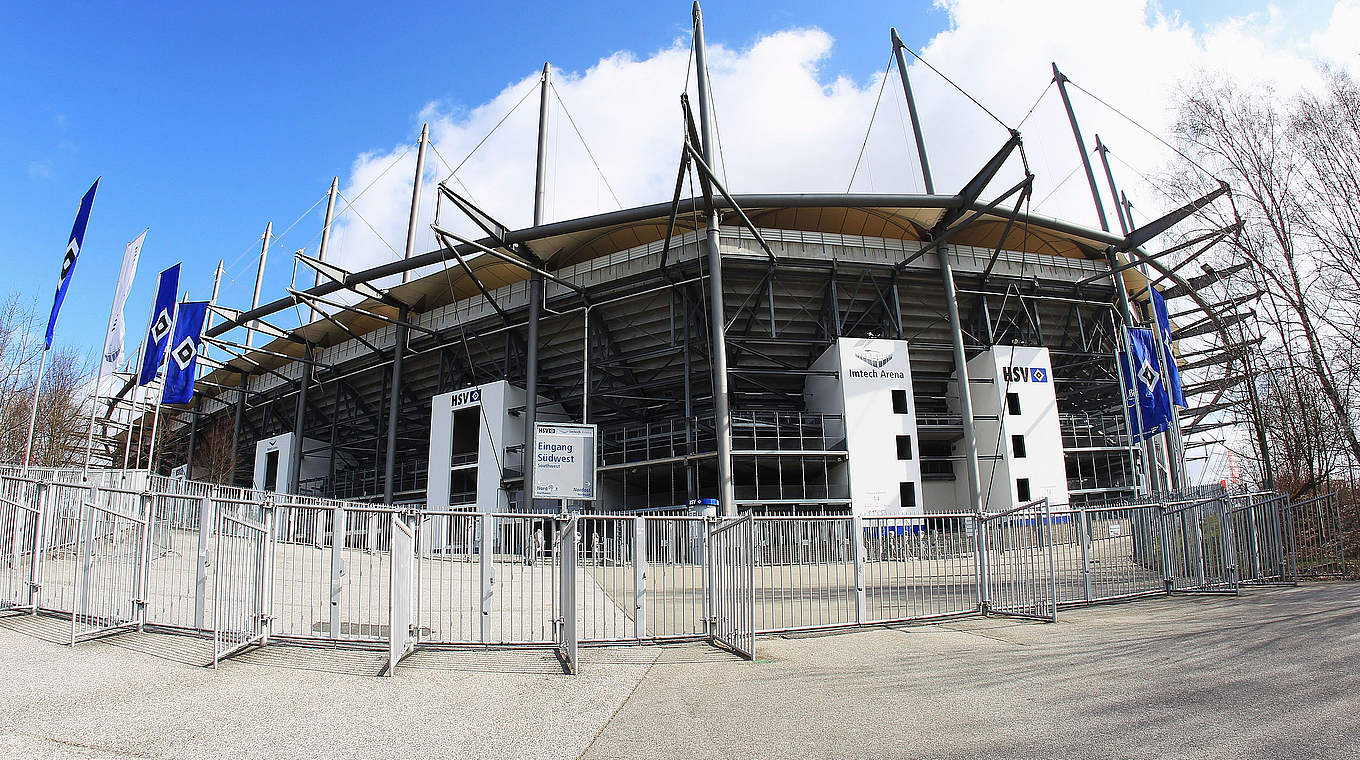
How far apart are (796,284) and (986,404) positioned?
9.56m

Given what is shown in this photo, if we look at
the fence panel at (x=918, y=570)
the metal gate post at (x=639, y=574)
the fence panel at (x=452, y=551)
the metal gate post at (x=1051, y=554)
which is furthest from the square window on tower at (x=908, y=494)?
the fence panel at (x=452, y=551)

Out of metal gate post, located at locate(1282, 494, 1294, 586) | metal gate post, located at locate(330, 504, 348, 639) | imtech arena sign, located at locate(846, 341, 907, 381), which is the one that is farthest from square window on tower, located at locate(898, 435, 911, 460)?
metal gate post, located at locate(330, 504, 348, 639)

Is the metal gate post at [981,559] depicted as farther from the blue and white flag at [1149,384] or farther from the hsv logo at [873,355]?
the hsv logo at [873,355]

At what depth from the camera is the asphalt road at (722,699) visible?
14.3 ft

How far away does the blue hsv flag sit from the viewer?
17173 mm

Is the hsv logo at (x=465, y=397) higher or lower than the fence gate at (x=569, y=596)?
higher

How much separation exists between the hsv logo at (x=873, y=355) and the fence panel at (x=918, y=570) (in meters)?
17.1

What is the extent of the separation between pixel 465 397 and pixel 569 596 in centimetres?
2599

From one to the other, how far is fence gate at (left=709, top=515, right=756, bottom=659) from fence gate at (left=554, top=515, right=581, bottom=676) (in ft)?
5.59

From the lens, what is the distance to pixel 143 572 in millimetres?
7660

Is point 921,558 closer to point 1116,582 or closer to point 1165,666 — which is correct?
point 1116,582

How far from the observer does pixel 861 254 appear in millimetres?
27781

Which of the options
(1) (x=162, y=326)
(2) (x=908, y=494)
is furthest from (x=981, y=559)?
(1) (x=162, y=326)

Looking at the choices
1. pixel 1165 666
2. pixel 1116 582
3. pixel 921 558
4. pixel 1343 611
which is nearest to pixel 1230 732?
pixel 1165 666
